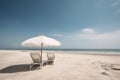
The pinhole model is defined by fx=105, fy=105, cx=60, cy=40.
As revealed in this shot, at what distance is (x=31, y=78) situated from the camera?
5078mm

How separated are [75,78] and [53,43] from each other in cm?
310

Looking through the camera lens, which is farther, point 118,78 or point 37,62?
point 37,62

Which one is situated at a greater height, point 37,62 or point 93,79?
point 37,62

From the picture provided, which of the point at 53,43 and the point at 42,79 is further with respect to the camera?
the point at 53,43

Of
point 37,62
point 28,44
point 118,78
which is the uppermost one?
point 28,44

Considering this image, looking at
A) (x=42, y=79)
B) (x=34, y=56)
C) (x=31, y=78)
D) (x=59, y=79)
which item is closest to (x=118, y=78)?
(x=59, y=79)

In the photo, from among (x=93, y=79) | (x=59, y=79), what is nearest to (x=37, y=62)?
(x=59, y=79)

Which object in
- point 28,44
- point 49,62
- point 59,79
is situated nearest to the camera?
point 59,79

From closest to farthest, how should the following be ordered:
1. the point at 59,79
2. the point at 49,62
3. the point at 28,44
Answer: the point at 59,79
the point at 28,44
the point at 49,62

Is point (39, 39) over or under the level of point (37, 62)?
over

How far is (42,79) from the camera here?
4.92 metres

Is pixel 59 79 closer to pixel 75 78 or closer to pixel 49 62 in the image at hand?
pixel 75 78

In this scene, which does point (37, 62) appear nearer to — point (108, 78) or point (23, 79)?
point (23, 79)

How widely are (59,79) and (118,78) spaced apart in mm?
2931
